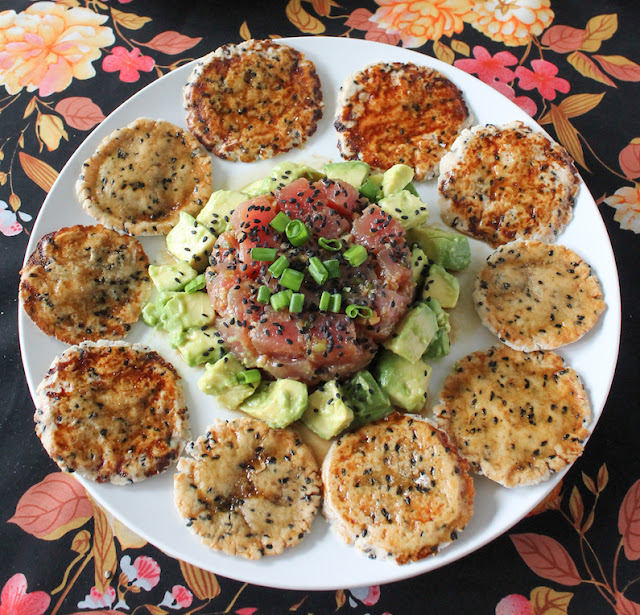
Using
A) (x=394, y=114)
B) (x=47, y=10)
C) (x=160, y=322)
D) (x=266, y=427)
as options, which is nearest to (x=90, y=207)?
(x=160, y=322)

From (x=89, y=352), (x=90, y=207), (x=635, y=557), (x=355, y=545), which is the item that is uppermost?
(x=90, y=207)

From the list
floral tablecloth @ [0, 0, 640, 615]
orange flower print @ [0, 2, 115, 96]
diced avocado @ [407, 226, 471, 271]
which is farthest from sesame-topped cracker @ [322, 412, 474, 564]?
orange flower print @ [0, 2, 115, 96]

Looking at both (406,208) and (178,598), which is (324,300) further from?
(178,598)

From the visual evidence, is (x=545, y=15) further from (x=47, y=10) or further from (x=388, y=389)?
(x=47, y=10)

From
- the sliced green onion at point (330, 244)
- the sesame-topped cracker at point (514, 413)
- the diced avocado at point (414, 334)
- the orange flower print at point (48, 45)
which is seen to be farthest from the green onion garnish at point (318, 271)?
the orange flower print at point (48, 45)

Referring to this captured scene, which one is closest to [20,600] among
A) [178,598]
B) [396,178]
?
[178,598]

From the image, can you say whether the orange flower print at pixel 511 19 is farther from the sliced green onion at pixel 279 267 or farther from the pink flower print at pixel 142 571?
the pink flower print at pixel 142 571
